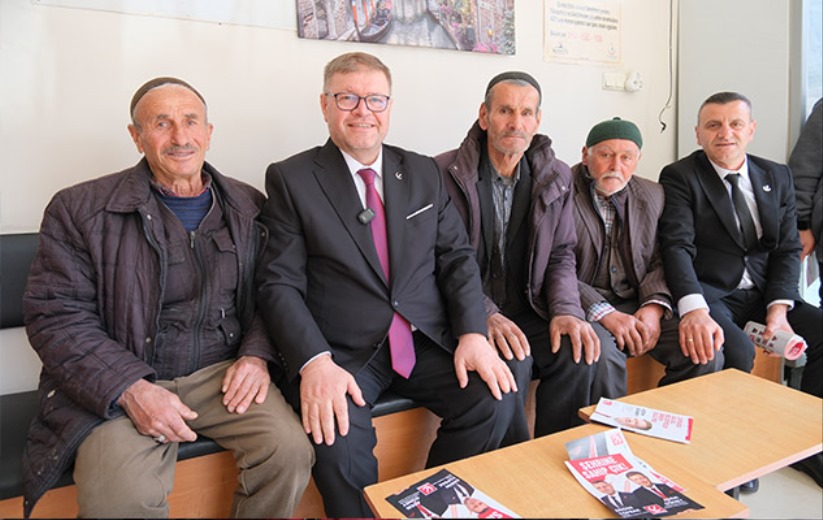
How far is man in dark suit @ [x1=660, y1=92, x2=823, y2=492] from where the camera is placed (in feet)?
7.94

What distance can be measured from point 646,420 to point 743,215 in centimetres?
141

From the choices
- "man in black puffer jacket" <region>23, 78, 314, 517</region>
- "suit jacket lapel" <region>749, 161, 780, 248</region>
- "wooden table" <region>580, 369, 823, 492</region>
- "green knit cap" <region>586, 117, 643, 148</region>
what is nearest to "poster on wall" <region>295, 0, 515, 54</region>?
"green knit cap" <region>586, 117, 643, 148</region>

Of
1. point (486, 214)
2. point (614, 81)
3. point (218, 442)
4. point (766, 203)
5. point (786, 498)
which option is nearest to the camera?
point (218, 442)

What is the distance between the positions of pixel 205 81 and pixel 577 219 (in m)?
1.68

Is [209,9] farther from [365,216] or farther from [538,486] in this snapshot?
[538,486]

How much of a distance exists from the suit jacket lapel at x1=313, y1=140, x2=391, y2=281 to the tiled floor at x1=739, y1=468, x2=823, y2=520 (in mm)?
1507

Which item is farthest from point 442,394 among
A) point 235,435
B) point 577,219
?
point 577,219

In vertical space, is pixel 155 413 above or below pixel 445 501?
above

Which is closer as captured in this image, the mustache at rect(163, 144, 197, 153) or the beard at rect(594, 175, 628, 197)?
the mustache at rect(163, 144, 197, 153)

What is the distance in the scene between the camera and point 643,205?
97.0 inches

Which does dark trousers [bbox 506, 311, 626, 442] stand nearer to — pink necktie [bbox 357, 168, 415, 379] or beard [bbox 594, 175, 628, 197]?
pink necktie [bbox 357, 168, 415, 379]

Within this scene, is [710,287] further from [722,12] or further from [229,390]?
[229,390]

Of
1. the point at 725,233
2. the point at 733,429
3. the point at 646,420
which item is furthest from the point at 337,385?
the point at 725,233

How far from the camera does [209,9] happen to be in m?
2.25
